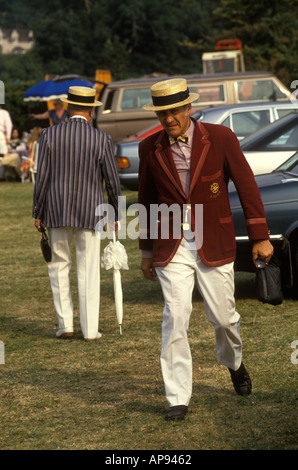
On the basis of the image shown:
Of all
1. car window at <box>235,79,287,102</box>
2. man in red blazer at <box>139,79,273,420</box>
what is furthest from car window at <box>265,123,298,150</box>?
car window at <box>235,79,287,102</box>

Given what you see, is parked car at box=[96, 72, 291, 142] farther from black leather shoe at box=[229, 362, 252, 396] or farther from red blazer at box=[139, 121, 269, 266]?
red blazer at box=[139, 121, 269, 266]

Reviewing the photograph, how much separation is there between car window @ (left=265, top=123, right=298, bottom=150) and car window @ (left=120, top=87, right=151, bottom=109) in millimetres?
9725

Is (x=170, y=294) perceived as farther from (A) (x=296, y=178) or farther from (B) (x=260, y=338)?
(A) (x=296, y=178)

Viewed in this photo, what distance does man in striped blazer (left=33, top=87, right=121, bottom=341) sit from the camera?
26.2 feet

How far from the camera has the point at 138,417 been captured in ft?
19.4

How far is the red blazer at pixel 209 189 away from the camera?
575 centimetres

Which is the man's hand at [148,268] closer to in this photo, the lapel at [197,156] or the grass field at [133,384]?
the lapel at [197,156]

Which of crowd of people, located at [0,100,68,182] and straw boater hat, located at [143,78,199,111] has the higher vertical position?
straw boater hat, located at [143,78,199,111]

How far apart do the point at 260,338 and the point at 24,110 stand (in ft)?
118

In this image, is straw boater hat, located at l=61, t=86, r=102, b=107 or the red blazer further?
straw boater hat, located at l=61, t=86, r=102, b=107

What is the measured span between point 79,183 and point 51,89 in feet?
63.8

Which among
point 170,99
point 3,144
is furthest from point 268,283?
point 3,144

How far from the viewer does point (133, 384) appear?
21.9 feet
